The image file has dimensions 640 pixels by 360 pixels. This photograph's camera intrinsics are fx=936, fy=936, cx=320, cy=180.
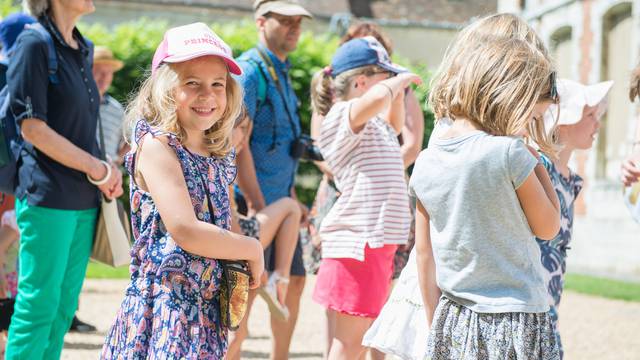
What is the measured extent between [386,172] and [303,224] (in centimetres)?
116

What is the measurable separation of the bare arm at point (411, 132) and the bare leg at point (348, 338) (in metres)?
1.38

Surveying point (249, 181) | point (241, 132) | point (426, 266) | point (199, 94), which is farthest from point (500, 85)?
point (249, 181)

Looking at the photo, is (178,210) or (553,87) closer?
(178,210)

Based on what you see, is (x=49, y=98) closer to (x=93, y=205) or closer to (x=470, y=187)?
(x=93, y=205)

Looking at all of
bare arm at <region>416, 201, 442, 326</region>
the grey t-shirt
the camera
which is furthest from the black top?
the grey t-shirt

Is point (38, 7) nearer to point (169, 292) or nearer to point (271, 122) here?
point (271, 122)

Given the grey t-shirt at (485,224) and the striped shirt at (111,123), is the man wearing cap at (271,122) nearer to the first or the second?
the grey t-shirt at (485,224)

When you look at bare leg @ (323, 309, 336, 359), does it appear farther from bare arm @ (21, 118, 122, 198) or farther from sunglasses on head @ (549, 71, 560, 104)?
sunglasses on head @ (549, 71, 560, 104)

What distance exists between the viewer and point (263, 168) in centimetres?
508

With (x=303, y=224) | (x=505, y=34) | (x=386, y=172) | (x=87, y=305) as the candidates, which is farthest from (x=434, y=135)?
(x=87, y=305)

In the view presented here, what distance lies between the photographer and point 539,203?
9.52 ft

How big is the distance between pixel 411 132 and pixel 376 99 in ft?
4.94

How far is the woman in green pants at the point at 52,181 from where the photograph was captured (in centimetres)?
421

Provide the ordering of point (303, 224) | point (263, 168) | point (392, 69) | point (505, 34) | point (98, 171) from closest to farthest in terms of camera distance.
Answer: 1. point (505, 34)
2. point (98, 171)
3. point (392, 69)
4. point (263, 168)
5. point (303, 224)
